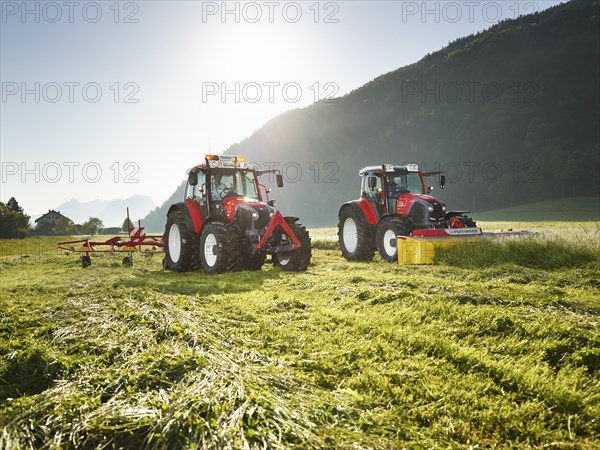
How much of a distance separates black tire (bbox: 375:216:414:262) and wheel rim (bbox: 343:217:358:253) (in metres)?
1.56

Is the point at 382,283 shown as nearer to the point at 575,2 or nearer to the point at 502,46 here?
the point at 502,46

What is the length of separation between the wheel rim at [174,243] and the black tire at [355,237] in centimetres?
482

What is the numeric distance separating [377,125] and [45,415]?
131 metres

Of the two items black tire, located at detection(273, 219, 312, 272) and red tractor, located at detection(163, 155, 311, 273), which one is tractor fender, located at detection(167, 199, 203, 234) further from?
black tire, located at detection(273, 219, 312, 272)

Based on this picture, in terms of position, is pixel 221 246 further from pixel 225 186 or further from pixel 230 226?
pixel 225 186

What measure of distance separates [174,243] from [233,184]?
93.3 inches

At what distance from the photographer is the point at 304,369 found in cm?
329

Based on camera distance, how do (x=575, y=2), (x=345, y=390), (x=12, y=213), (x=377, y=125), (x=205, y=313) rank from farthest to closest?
(x=377, y=125)
(x=575, y=2)
(x=12, y=213)
(x=205, y=313)
(x=345, y=390)

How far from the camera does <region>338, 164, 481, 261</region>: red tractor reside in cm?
1124

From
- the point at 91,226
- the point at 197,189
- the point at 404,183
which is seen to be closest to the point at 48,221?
the point at 91,226

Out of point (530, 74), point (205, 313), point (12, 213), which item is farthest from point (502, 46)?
point (205, 313)

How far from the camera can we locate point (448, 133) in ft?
359

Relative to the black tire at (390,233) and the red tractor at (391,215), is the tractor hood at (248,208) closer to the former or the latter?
the black tire at (390,233)

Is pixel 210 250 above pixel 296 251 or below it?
above
